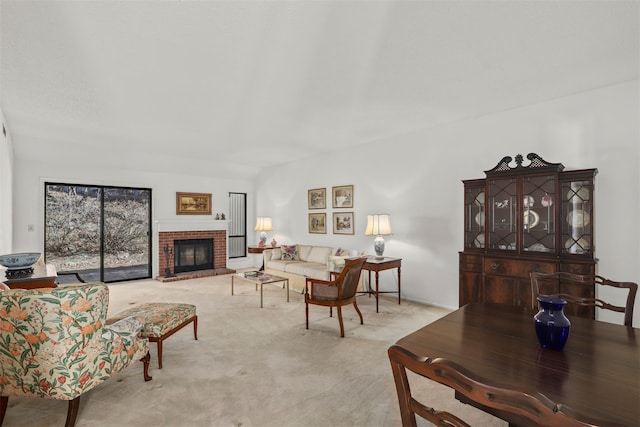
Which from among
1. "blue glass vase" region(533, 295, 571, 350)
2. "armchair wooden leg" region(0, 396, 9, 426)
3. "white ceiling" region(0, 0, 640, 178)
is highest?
"white ceiling" region(0, 0, 640, 178)

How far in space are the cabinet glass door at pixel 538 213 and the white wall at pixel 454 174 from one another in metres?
0.49

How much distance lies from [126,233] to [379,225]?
5437mm

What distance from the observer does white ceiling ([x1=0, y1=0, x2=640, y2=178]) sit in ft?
6.87

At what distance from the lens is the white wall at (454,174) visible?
3238 mm

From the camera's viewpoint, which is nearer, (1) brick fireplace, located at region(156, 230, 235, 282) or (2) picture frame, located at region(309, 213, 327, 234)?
(2) picture frame, located at region(309, 213, 327, 234)

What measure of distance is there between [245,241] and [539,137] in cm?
691

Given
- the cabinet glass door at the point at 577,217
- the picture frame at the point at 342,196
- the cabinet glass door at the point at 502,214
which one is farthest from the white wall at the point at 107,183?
the cabinet glass door at the point at 577,217

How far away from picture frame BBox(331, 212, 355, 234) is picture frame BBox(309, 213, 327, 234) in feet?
0.87

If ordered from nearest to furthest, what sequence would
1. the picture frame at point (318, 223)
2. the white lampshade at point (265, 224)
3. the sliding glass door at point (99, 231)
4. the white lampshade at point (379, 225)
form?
the white lampshade at point (379, 225)
the sliding glass door at point (99, 231)
the picture frame at point (318, 223)
the white lampshade at point (265, 224)

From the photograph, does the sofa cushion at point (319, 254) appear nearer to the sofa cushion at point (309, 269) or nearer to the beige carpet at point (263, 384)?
the sofa cushion at point (309, 269)

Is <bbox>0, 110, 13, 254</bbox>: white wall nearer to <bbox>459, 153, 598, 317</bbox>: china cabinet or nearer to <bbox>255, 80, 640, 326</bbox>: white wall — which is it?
<bbox>255, 80, 640, 326</bbox>: white wall

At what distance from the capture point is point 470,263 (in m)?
3.94

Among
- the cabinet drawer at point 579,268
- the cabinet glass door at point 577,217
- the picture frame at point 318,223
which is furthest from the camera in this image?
the picture frame at point 318,223

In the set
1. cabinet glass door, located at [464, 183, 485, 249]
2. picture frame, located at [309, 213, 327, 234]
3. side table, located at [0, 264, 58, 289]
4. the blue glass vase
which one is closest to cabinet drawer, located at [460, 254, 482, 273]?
cabinet glass door, located at [464, 183, 485, 249]
